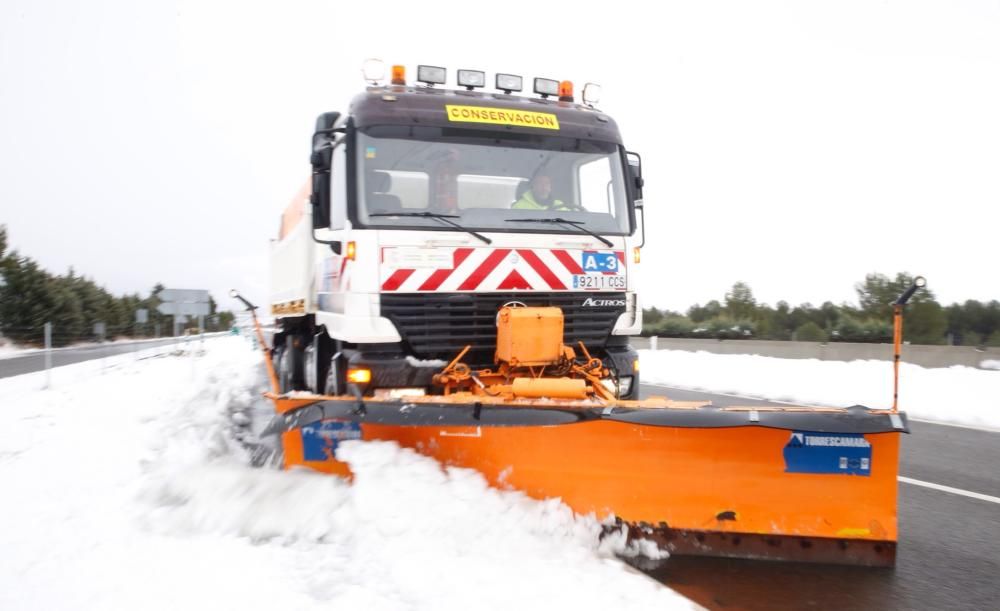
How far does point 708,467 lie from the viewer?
356 cm

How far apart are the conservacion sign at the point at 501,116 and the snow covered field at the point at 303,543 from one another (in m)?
2.59

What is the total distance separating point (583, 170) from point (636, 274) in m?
0.93

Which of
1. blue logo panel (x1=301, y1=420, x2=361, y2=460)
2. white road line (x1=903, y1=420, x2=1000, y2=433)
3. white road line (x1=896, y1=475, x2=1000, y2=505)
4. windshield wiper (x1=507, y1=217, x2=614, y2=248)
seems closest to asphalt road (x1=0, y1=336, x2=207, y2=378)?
windshield wiper (x1=507, y1=217, x2=614, y2=248)

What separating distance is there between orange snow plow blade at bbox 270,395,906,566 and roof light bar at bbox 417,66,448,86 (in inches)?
116

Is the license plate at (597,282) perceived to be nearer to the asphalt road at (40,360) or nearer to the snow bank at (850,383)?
the snow bank at (850,383)

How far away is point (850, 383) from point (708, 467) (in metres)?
9.82

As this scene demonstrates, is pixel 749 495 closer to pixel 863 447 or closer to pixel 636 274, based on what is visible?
pixel 863 447

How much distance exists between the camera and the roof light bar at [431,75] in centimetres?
552

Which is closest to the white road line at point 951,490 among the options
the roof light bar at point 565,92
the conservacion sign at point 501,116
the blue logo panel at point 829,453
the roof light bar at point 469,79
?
the blue logo panel at point 829,453

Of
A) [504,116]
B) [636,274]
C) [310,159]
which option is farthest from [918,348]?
[310,159]

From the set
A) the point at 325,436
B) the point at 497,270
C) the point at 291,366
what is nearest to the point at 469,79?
the point at 497,270

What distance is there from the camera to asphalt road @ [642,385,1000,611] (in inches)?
120

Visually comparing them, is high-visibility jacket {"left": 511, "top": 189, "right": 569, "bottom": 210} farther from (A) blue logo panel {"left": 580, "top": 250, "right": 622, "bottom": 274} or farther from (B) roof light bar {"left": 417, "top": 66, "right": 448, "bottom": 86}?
(B) roof light bar {"left": 417, "top": 66, "right": 448, "bottom": 86}

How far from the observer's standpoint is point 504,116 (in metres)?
5.23
